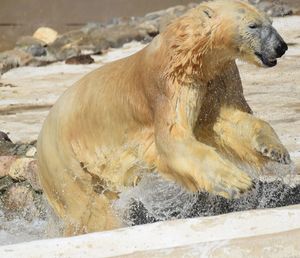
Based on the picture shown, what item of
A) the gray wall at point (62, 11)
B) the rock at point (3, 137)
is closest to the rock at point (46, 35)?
the gray wall at point (62, 11)

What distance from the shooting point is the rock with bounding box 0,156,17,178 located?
7.22m

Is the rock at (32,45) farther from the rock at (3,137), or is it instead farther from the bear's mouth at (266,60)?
the bear's mouth at (266,60)

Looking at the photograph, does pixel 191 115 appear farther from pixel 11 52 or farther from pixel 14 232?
pixel 11 52

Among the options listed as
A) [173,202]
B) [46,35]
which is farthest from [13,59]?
[173,202]

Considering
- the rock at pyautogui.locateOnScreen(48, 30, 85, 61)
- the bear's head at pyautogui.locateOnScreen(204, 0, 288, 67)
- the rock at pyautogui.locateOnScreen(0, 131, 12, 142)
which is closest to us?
the bear's head at pyautogui.locateOnScreen(204, 0, 288, 67)

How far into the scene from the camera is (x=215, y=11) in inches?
183

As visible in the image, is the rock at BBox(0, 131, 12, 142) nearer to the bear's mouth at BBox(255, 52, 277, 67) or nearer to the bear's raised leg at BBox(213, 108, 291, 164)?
the bear's raised leg at BBox(213, 108, 291, 164)

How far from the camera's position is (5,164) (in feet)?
23.9

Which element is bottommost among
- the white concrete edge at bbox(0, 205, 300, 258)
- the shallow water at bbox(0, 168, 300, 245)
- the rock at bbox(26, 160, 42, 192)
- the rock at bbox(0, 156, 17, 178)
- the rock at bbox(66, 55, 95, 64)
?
the rock at bbox(66, 55, 95, 64)

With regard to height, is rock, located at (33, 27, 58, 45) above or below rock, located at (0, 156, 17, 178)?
below

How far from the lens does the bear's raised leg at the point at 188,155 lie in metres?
4.36

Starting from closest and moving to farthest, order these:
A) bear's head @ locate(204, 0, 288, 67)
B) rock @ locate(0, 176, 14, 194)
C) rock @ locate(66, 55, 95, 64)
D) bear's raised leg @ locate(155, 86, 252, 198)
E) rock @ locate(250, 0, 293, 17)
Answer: bear's raised leg @ locate(155, 86, 252, 198) → bear's head @ locate(204, 0, 288, 67) → rock @ locate(0, 176, 14, 194) → rock @ locate(66, 55, 95, 64) → rock @ locate(250, 0, 293, 17)

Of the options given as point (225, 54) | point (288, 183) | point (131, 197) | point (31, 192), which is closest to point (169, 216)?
point (131, 197)

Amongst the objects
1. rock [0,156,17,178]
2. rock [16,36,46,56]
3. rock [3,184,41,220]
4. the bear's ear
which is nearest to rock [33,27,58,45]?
rock [16,36,46,56]
